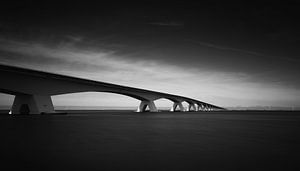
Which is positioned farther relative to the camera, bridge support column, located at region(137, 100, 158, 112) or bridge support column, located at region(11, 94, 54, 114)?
bridge support column, located at region(137, 100, 158, 112)

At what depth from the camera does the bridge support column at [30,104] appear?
1245 inches

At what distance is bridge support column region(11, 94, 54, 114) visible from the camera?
31625 mm

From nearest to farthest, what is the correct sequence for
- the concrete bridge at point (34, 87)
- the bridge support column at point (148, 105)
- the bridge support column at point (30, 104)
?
the concrete bridge at point (34, 87)
the bridge support column at point (30, 104)
the bridge support column at point (148, 105)

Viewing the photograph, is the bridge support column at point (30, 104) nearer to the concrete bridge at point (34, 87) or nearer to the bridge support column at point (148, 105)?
the concrete bridge at point (34, 87)

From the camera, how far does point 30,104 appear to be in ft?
104

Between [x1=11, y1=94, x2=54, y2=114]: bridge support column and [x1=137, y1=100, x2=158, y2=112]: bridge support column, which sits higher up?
[x1=137, y1=100, x2=158, y2=112]: bridge support column

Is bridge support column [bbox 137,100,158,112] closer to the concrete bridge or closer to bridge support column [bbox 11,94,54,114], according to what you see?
the concrete bridge

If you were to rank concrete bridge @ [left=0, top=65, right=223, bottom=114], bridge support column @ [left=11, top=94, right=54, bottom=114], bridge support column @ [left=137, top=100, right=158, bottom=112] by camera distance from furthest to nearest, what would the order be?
bridge support column @ [left=137, top=100, right=158, bottom=112] → bridge support column @ [left=11, top=94, right=54, bottom=114] → concrete bridge @ [left=0, top=65, right=223, bottom=114]

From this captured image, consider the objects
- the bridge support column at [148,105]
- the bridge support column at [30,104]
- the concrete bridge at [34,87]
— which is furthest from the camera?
the bridge support column at [148,105]

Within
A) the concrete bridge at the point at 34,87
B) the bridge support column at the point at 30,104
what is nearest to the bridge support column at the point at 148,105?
the concrete bridge at the point at 34,87

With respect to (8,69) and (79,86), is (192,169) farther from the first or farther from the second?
(79,86)

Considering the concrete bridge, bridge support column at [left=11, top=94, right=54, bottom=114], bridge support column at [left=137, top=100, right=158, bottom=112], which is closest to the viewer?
the concrete bridge

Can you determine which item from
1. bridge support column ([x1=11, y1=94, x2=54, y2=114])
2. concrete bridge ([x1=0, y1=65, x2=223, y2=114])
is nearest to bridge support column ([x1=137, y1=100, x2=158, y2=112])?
concrete bridge ([x1=0, y1=65, x2=223, y2=114])

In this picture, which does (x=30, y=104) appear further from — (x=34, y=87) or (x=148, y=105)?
(x=148, y=105)
